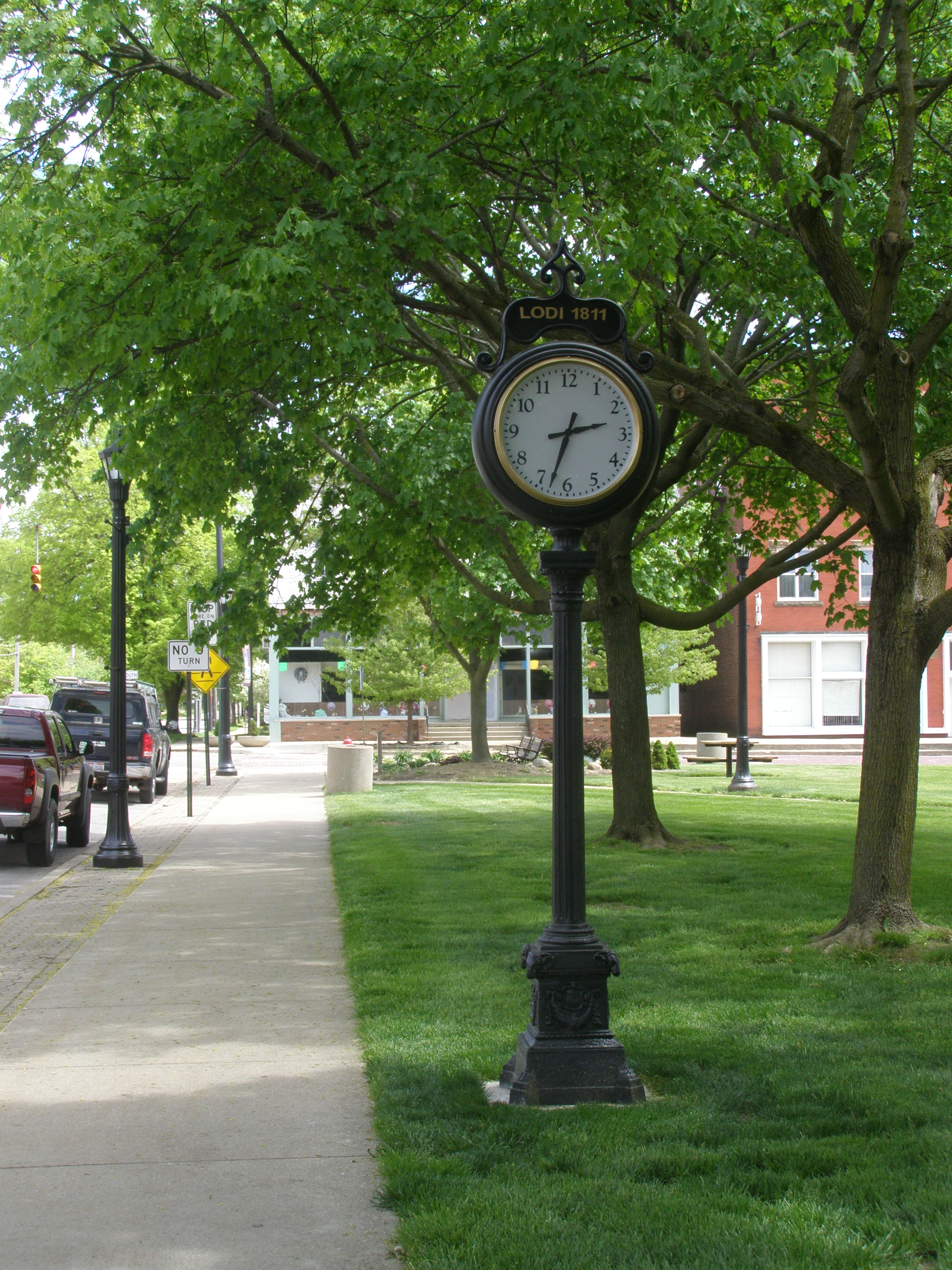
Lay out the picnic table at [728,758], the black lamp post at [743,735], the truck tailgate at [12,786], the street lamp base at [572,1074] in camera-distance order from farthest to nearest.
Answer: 1. the picnic table at [728,758]
2. the black lamp post at [743,735]
3. the truck tailgate at [12,786]
4. the street lamp base at [572,1074]

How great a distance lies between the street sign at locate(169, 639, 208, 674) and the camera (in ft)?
67.8

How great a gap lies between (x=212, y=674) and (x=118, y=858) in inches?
412

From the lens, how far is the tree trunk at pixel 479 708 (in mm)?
32562

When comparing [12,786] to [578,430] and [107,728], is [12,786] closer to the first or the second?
[578,430]

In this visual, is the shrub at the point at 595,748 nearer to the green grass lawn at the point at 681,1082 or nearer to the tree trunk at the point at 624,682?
the tree trunk at the point at 624,682

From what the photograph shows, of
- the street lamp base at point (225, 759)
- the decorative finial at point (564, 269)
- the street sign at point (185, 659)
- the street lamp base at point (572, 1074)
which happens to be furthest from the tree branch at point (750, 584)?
the street lamp base at point (225, 759)

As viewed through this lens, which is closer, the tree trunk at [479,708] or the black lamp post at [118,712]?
the black lamp post at [118,712]

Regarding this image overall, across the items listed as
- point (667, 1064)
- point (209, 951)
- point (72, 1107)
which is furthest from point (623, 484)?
point (209, 951)

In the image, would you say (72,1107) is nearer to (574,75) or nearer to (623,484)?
(623,484)

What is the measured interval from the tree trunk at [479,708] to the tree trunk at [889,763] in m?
23.6

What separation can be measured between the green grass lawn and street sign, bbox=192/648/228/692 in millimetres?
12504

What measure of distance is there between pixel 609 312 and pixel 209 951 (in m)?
5.47

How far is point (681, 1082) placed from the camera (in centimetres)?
536

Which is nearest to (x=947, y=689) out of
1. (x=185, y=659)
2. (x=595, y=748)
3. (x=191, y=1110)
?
(x=595, y=748)
